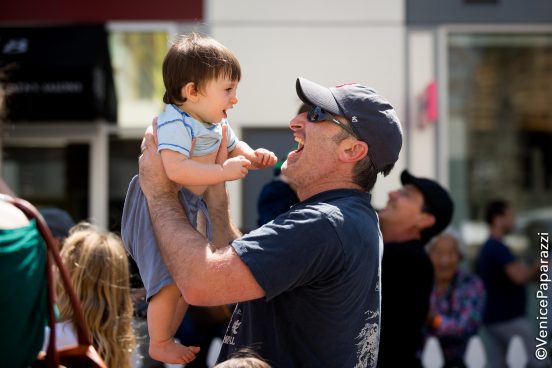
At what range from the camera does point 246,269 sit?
2186 millimetres

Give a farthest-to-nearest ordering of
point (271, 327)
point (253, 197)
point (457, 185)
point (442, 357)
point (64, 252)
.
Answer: point (457, 185) < point (253, 197) < point (442, 357) < point (64, 252) < point (271, 327)

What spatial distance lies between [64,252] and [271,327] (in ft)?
4.23

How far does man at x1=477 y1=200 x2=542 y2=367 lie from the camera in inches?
272

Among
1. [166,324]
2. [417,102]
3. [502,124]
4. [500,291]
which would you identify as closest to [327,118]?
[166,324]

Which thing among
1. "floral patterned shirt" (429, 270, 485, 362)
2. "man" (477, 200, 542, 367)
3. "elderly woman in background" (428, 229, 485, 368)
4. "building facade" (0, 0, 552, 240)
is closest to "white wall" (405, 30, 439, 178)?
"building facade" (0, 0, 552, 240)

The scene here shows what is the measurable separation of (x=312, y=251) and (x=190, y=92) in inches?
27.5

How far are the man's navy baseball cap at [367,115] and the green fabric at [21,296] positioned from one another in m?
1.03

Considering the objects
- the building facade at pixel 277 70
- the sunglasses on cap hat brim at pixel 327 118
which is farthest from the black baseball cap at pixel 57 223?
the building facade at pixel 277 70

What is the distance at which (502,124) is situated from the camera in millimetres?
8383

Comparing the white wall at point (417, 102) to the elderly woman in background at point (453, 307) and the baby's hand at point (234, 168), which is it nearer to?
the elderly woman in background at point (453, 307)

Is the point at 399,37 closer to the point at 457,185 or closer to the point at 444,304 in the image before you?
the point at 457,185

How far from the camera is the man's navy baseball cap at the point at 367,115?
2.49 metres

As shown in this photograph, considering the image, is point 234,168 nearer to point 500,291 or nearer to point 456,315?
point 456,315

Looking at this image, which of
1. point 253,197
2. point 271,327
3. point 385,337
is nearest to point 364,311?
point 271,327
